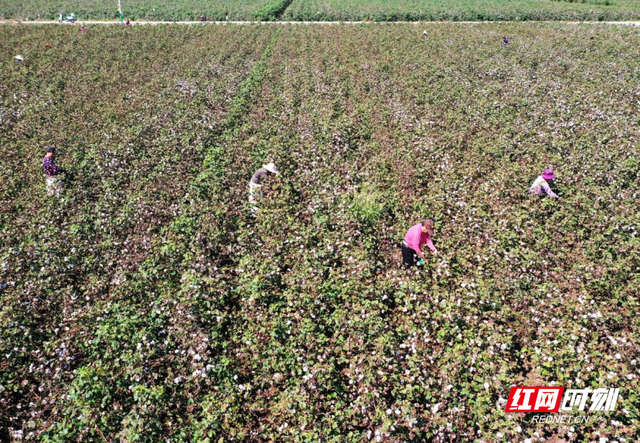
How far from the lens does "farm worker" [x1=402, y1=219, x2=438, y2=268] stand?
824 cm

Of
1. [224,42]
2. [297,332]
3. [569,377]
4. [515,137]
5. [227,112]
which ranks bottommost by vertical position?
[569,377]

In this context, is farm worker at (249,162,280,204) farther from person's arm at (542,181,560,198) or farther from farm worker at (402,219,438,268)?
person's arm at (542,181,560,198)

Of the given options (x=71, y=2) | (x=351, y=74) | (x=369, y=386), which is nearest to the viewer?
(x=369, y=386)

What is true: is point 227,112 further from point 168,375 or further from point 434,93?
point 168,375

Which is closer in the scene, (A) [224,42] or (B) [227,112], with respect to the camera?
(B) [227,112]

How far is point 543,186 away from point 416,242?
505cm

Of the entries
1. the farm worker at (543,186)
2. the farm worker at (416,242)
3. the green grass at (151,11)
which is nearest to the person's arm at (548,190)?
the farm worker at (543,186)

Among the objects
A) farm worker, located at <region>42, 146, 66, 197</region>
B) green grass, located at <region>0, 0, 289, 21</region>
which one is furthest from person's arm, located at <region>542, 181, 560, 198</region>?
green grass, located at <region>0, 0, 289, 21</region>

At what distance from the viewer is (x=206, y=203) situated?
34.9 ft

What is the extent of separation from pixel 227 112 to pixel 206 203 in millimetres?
9394

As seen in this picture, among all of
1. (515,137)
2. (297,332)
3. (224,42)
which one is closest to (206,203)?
(297,332)

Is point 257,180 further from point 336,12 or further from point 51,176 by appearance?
point 336,12

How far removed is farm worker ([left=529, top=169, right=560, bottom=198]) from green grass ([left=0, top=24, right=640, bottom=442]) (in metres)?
0.29

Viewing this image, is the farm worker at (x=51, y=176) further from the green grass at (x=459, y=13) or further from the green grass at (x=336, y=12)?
the green grass at (x=459, y=13)
